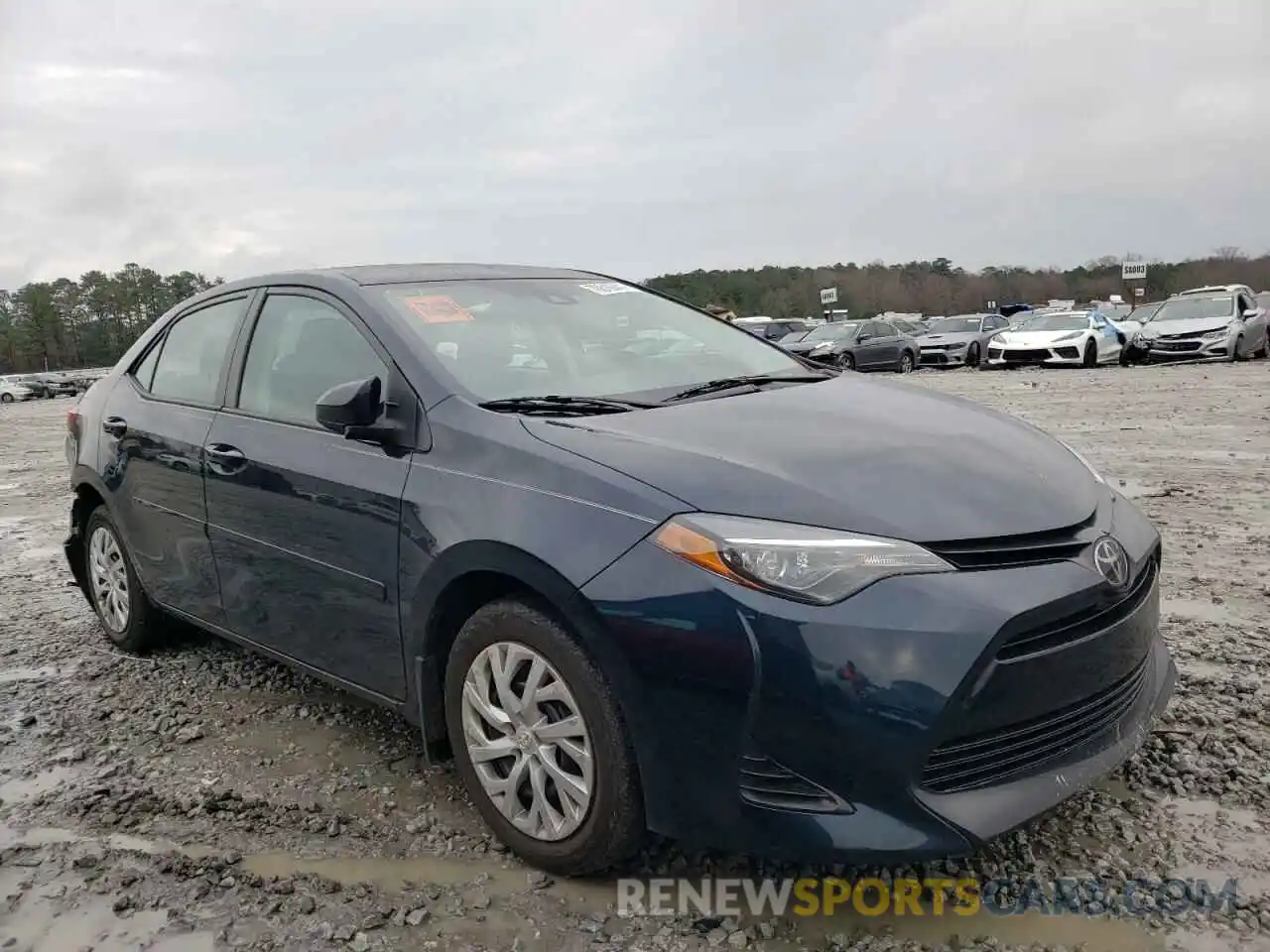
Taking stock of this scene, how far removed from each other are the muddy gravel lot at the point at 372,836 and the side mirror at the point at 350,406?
117 centimetres

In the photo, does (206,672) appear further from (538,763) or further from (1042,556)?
(1042,556)

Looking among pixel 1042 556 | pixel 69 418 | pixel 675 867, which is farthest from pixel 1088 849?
pixel 69 418

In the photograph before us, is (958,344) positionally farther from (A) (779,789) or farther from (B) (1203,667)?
(A) (779,789)

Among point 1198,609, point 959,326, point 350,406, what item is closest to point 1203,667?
point 1198,609

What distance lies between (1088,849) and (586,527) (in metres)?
1.55

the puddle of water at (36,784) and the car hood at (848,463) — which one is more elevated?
the car hood at (848,463)

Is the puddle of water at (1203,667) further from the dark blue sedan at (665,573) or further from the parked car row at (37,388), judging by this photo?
the parked car row at (37,388)

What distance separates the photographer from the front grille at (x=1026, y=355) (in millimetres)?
21297

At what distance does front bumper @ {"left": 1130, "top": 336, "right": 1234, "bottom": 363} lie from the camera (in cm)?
1977

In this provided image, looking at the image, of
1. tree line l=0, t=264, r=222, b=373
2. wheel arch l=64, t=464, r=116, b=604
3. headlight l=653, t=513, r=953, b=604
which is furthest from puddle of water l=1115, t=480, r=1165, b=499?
tree line l=0, t=264, r=222, b=373

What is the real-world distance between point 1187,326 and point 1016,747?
21.1m

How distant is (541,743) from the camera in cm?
249

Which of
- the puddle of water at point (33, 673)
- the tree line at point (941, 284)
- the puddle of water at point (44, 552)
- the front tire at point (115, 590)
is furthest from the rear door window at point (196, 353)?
the tree line at point (941, 284)

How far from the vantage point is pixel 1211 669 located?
12.0 ft
